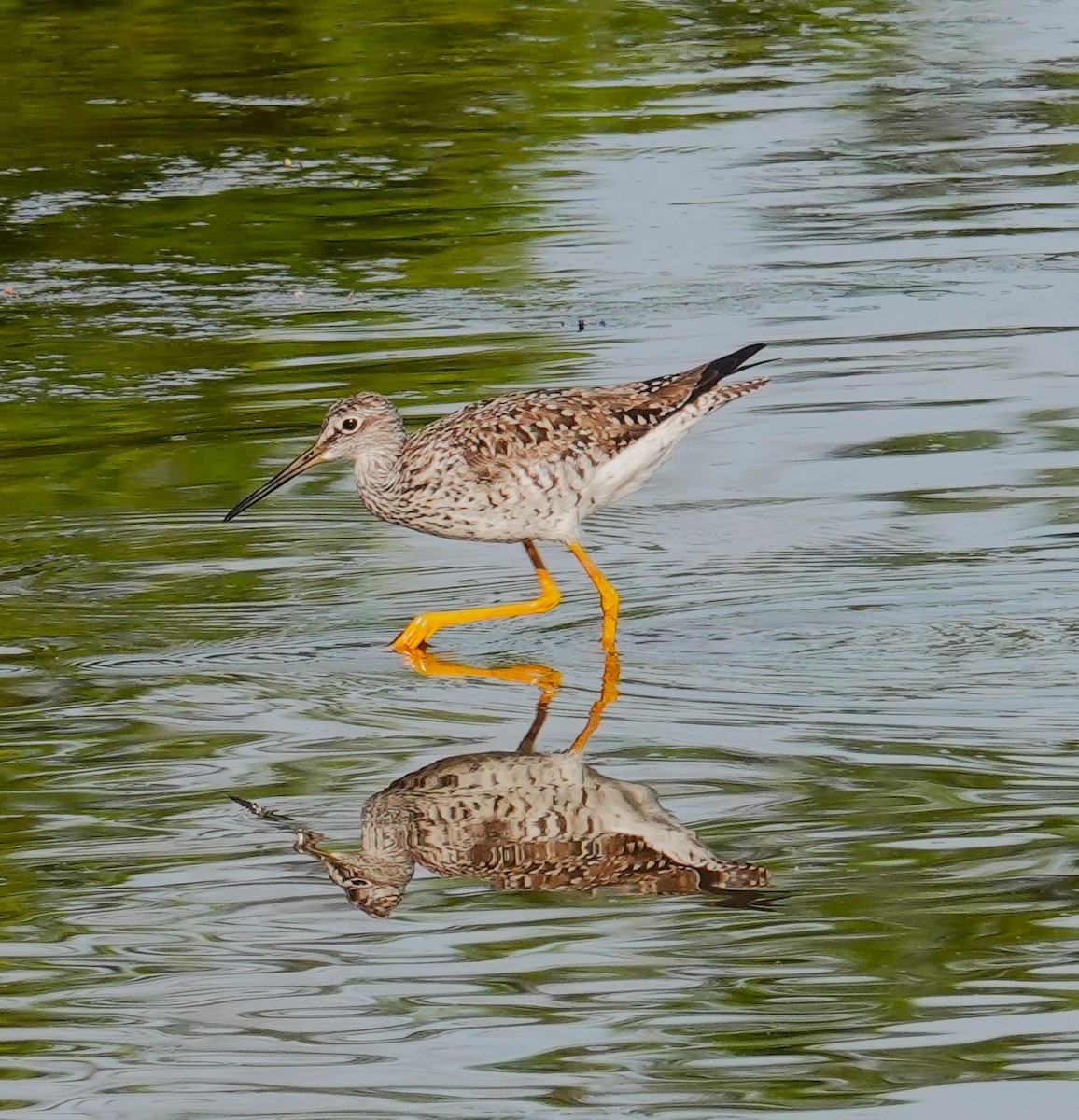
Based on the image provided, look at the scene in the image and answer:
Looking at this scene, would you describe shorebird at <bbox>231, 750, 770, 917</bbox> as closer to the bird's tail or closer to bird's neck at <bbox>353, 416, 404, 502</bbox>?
the bird's tail

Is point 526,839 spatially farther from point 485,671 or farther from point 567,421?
point 567,421

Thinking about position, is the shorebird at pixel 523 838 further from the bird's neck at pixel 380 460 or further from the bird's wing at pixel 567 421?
the bird's neck at pixel 380 460

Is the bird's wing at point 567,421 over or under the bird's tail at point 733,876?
over

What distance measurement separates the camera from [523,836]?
6031 mm

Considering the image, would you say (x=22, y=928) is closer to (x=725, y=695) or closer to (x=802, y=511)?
(x=725, y=695)

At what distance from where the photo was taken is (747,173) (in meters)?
14.2

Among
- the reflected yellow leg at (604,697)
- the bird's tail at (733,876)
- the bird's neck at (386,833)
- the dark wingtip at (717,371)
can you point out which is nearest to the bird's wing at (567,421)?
the dark wingtip at (717,371)

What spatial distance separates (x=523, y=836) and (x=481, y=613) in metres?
2.17

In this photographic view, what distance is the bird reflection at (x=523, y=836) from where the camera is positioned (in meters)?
5.78

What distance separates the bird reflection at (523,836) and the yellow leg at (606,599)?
4.02 ft

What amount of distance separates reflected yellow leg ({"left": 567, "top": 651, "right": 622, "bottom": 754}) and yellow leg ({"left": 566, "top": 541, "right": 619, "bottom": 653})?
0.30 feet

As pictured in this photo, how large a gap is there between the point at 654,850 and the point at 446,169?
925cm

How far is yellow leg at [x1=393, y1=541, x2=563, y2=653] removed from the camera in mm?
7863

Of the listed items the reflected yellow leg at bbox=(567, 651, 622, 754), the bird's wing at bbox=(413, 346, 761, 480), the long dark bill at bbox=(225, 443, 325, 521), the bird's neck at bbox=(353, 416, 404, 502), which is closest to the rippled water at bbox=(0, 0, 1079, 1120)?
the reflected yellow leg at bbox=(567, 651, 622, 754)
